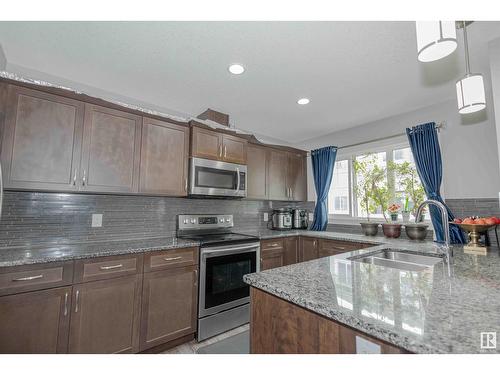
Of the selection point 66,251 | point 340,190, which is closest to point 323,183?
point 340,190

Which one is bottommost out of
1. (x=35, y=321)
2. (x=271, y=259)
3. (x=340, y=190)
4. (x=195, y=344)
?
(x=195, y=344)

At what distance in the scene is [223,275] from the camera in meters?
2.42

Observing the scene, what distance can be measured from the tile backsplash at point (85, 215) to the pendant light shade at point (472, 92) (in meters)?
2.55

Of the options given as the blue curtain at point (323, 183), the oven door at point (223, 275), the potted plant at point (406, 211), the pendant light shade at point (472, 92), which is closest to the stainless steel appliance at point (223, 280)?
the oven door at point (223, 275)

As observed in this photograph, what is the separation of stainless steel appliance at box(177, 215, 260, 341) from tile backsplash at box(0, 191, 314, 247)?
0.22m

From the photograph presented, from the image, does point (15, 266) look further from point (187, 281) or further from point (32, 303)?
point (187, 281)

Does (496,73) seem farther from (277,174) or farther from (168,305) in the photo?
(168,305)

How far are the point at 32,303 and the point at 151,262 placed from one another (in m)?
0.75

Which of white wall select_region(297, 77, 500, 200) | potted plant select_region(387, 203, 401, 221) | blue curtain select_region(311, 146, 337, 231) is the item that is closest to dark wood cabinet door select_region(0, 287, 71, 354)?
blue curtain select_region(311, 146, 337, 231)

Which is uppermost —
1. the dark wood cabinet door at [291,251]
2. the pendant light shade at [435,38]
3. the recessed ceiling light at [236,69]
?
the recessed ceiling light at [236,69]

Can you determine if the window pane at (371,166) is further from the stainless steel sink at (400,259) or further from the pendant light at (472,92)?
the pendant light at (472,92)

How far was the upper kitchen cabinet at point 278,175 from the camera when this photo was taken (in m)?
3.54

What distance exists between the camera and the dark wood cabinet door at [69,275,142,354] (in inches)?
66.3

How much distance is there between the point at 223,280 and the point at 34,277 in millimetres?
1465
